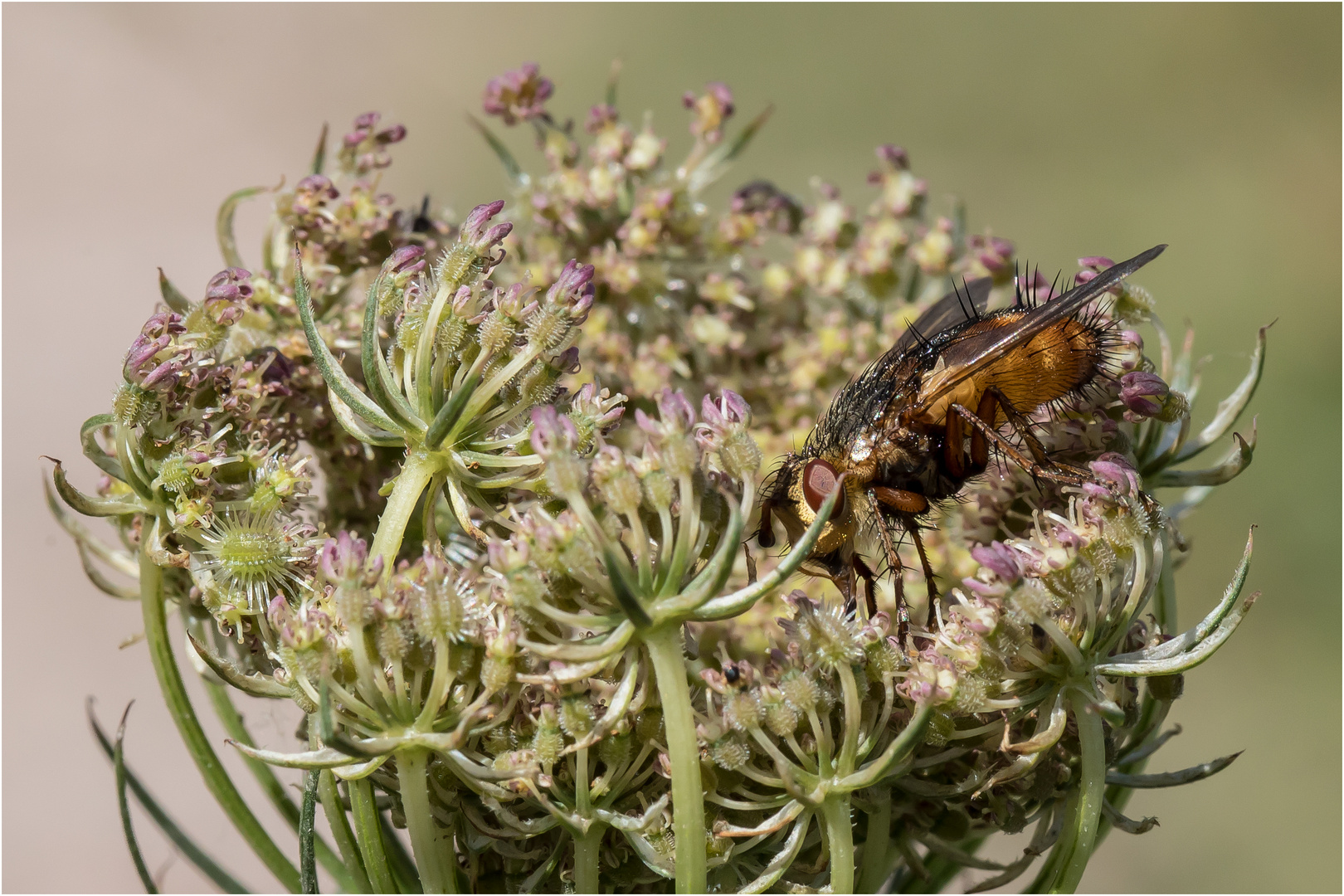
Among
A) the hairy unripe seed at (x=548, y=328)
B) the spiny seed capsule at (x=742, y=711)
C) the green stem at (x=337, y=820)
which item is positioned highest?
the hairy unripe seed at (x=548, y=328)

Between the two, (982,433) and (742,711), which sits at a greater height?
(982,433)

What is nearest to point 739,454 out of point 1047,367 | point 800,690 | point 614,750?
point 800,690

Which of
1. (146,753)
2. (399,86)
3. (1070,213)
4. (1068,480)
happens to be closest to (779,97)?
(1070,213)

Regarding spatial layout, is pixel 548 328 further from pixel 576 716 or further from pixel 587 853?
pixel 587 853

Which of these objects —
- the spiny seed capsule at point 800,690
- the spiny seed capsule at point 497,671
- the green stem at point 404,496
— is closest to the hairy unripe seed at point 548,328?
the green stem at point 404,496

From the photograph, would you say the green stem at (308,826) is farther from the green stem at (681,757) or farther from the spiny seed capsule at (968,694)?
the spiny seed capsule at (968,694)

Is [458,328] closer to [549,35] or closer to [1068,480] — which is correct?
[1068,480]
